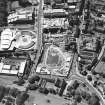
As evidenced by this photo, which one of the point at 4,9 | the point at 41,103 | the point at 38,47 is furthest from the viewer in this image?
the point at 4,9

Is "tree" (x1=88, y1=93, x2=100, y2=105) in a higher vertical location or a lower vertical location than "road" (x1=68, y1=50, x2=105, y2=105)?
lower

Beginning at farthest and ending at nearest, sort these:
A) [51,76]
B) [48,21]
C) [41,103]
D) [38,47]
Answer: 1. [48,21]
2. [38,47]
3. [51,76]
4. [41,103]

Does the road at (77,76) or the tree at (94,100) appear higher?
the road at (77,76)

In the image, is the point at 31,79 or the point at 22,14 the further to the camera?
the point at 22,14

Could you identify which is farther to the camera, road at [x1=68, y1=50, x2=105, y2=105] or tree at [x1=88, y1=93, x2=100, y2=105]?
road at [x1=68, y1=50, x2=105, y2=105]

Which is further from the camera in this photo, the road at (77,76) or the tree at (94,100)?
the road at (77,76)

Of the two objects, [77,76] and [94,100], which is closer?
[94,100]

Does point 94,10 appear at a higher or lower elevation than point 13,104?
higher

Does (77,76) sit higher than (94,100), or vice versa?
(77,76)

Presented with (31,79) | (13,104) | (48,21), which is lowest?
(13,104)

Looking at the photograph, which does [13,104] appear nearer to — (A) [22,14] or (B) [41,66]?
(B) [41,66]

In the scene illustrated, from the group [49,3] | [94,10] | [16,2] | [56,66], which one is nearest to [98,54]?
[56,66]
